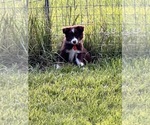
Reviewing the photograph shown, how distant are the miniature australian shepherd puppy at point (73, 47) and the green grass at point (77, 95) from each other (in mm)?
97

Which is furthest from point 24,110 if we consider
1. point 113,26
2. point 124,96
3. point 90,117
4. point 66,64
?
point 113,26

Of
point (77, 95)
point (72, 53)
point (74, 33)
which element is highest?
point (74, 33)

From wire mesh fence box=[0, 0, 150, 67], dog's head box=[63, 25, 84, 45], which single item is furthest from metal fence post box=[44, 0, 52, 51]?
dog's head box=[63, 25, 84, 45]

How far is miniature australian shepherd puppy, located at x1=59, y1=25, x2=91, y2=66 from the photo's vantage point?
3180 mm

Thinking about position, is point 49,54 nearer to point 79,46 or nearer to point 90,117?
point 79,46

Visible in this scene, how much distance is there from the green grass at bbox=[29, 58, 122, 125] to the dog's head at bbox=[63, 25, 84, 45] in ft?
0.62

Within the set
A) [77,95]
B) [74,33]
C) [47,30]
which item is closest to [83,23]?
[74,33]

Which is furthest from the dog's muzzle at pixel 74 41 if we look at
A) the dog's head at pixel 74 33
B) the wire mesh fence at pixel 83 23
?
the wire mesh fence at pixel 83 23

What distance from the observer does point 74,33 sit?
3188mm

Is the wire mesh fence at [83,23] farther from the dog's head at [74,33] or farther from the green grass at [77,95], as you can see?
the green grass at [77,95]

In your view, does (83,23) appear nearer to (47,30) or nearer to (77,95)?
(47,30)

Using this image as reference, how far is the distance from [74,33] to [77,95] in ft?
2.01

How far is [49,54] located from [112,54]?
0.42 metres

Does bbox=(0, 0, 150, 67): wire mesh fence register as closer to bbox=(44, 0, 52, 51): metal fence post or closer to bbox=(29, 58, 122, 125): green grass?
bbox=(44, 0, 52, 51): metal fence post
